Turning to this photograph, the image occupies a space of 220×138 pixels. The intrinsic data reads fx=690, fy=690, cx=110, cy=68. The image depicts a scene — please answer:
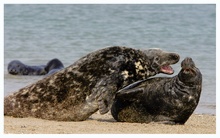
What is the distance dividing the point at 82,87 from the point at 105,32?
11.7 metres

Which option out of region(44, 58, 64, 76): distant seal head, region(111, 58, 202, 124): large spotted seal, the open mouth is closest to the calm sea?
region(44, 58, 64, 76): distant seal head

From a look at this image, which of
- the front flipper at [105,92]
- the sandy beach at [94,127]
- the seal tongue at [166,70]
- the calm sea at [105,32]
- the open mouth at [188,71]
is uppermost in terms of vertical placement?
the open mouth at [188,71]

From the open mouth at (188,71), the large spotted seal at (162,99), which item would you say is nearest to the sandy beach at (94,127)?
the large spotted seal at (162,99)

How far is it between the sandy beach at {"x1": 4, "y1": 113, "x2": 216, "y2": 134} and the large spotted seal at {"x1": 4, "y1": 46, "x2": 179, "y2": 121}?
0.66 ft

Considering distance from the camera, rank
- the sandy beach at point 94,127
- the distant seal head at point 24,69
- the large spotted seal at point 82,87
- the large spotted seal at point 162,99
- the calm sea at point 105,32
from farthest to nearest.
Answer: the calm sea at point 105,32, the distant seal head at point 24,69, the large spotted seal at point 82,87, the large spotted seal at point 162,99, the sandy beach at point 94,127

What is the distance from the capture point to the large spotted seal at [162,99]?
9.32m

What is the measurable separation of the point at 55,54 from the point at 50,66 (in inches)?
79.4

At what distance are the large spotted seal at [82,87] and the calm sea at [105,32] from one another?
2.16 metres

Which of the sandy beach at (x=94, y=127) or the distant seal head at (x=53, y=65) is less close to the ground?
the sandy beach at (x=94, y=127)

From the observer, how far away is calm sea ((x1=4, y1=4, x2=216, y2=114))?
53.4 feet

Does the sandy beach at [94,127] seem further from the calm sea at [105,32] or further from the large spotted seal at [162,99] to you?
the calm sea at [105,32]

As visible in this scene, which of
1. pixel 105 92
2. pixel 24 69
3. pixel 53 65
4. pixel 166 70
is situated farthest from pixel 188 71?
pixel 24 69

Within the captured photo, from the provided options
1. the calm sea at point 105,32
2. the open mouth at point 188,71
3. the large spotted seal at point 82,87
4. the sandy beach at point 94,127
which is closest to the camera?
the sandy beach at point 94,127
